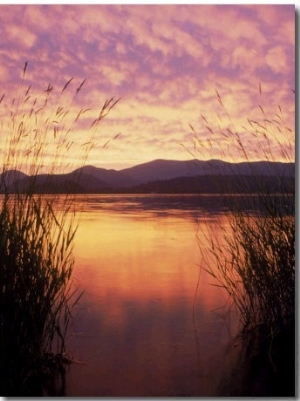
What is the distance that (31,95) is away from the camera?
217cm

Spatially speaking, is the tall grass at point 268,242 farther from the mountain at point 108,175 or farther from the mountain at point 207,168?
the mountain at point 108,175

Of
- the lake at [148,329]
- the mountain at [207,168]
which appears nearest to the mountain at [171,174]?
the mountain at [207,168]

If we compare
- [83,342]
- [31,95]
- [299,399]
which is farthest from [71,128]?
[299,399]

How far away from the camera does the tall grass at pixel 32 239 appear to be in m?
1.89

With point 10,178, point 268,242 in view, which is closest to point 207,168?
point 268,242

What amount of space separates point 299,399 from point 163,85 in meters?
1.90

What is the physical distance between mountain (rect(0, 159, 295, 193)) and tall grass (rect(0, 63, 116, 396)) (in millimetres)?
23

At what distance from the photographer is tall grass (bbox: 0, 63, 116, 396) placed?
6.21 ft

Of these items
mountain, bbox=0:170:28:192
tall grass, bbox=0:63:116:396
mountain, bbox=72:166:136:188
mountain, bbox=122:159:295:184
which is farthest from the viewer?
mountain, bbox=122:159:295:184

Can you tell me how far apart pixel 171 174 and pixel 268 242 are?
4.08 feet

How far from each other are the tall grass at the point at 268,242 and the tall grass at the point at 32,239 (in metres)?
0.85

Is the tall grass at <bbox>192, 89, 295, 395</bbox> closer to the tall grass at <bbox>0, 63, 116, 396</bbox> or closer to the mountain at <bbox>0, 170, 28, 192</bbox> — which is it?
the tall grass at <bbox>0, 63, 116, 396</bbox>

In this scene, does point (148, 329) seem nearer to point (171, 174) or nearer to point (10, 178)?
point (10, 178)

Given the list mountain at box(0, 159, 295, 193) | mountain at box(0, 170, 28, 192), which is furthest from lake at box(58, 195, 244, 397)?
mountain at box(0, 170, 28, 192)
